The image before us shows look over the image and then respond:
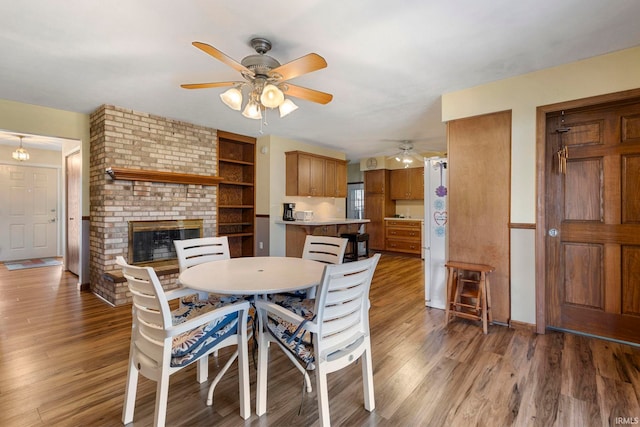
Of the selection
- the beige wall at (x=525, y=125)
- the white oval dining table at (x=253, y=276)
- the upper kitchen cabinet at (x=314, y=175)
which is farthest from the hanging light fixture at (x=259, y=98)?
the upper kitchen cabinet at (x=314, y=175)

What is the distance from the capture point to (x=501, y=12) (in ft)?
6.19

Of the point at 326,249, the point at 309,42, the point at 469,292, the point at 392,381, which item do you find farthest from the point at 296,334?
the point at 469,292

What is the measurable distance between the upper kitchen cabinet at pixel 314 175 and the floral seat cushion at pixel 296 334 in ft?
11.8

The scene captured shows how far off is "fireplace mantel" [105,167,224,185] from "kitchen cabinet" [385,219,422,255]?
421 centimetres

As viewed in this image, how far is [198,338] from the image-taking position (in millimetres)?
1612

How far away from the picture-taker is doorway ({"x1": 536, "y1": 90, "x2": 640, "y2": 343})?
2.50 metres

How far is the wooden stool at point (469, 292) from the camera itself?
284 centimetres

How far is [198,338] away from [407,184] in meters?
6.45

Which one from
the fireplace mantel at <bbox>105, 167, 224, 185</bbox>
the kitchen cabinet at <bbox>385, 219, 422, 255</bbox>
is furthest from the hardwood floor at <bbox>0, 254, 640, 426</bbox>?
the kitchen cabinet at <bbox>385, 219, 422, 255</bbox>

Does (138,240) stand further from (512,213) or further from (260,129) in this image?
(512,213)

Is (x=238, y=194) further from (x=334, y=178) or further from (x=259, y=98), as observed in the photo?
(x=259, y=98)

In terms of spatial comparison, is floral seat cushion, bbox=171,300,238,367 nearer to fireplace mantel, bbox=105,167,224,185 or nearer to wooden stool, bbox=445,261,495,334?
wooden stool, bbox=445,261,495,334

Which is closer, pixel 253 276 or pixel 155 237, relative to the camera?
pixel 253 276

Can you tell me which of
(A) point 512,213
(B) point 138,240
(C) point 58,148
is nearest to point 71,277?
(B) point 138,240
